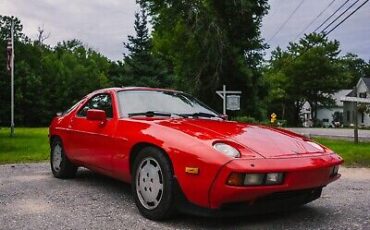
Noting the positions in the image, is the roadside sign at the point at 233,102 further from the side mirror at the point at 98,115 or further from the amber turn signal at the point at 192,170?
the amber turn signal at the point at 192,170

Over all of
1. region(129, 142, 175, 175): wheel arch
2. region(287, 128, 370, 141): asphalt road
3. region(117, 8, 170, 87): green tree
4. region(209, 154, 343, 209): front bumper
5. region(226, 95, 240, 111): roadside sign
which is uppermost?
region(117, 8, 170, 87): green tree

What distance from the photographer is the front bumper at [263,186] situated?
3.87 metres

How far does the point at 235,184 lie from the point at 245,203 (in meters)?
0.28

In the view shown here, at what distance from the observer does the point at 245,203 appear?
404cm

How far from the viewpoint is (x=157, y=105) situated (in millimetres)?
5648

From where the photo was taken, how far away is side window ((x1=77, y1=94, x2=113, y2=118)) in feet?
18.7

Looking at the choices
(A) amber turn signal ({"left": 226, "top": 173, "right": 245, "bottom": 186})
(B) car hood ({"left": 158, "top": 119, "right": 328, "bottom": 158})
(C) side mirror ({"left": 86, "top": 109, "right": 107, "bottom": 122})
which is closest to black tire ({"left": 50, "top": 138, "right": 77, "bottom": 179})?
(C) side mirror ({"left": 86, "top": 109, "right": 107, "bottom": 122})

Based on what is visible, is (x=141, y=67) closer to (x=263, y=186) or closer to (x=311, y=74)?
(x=311, y=74)

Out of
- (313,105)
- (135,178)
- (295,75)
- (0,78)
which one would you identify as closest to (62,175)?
(135,178)

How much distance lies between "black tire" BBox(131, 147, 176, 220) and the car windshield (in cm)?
85

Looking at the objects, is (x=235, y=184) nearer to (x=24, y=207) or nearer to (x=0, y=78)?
(x=24, y=207)

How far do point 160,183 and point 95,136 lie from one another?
1533mm

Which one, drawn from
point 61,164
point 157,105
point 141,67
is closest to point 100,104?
point 157,105

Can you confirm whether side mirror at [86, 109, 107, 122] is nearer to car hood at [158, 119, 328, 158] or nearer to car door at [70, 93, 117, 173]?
car door at [70, 93, 117, 173]
